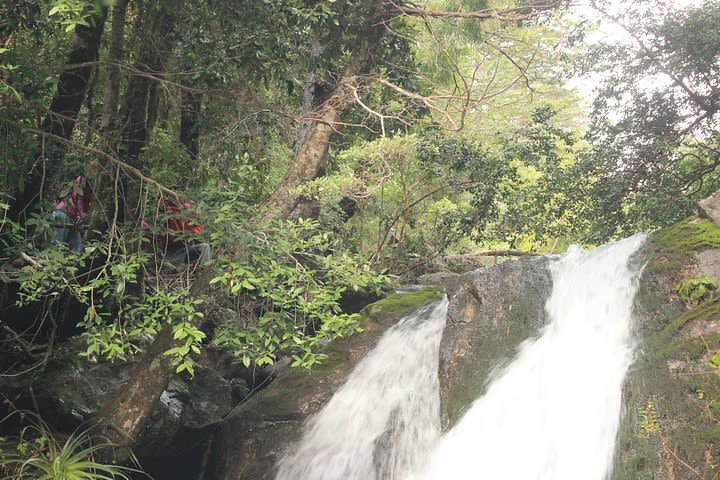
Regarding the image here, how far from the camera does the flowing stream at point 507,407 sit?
6227mm

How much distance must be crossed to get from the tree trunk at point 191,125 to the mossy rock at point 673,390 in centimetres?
610

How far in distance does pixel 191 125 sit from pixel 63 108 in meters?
2.38

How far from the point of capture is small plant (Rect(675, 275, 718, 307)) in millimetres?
6535

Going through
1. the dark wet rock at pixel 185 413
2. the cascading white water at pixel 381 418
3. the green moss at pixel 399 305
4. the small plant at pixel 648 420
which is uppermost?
the small plant at pixel 648 420

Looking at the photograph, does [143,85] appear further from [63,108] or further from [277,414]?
[277,414]

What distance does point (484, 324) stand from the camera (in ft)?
25.3

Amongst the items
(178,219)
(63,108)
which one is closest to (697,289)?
(178,219)

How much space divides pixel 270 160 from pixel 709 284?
20.3 ft

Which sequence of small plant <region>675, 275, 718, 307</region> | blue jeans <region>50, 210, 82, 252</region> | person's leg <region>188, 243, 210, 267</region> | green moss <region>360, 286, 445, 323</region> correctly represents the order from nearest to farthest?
1. small plant <region>675, 275, 718, 307</region>
2. blue jeans <region>50, 210, 82, 252</region>
3. person's leg <region>188, 243, 210, 267</region>
4. green moss <region>360, 286, 445, 323</region>

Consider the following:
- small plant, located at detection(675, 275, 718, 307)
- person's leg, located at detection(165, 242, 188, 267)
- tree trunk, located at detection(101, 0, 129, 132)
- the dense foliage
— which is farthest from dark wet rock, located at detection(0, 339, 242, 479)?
small plant, located at detection(675, 275, 718, 307)

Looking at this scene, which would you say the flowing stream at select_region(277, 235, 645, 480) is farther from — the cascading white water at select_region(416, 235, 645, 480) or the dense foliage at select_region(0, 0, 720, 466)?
the dense foliage at select_region(0, 0, 720, 466)

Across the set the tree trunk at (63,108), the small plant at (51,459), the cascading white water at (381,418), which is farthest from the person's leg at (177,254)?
the cascading white water at (381,418)

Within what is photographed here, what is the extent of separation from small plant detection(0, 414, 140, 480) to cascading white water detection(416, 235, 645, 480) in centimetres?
340

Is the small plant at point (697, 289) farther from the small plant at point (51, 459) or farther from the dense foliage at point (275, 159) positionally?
the small plant at point (51, 459)
